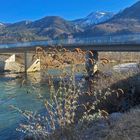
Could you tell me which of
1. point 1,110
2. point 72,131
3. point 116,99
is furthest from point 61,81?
point 1,110

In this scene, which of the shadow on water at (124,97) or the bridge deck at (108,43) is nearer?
the shadow on water at (124,97)

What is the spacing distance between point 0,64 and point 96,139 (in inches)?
3683

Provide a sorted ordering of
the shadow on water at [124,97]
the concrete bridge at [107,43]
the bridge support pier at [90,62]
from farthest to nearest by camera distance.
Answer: the concrete bridge at [107,43] → the shadow on water at [124,97] → the bridge support pier at [90,62]

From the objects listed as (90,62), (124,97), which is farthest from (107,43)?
(90,62)

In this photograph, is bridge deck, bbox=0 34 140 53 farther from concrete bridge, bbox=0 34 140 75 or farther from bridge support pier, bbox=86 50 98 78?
bridge support pier, bbox=86 50 98 78

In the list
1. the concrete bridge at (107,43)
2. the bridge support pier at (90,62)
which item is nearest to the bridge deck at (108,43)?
the concrete bridge at (107,43)

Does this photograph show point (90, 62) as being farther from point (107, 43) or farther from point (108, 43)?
point (107, 43)

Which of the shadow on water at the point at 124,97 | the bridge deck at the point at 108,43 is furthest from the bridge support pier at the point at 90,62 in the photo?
the bridge deck at the point at 108,43

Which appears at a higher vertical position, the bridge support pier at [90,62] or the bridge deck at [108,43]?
the bridge support pier at [90,62]

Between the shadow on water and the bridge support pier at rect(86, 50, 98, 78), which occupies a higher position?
the bridge support pier at rect(86, 50, 98, 78)

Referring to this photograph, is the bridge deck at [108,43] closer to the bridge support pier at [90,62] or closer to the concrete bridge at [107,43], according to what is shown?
the concrete bridge at [107,43]

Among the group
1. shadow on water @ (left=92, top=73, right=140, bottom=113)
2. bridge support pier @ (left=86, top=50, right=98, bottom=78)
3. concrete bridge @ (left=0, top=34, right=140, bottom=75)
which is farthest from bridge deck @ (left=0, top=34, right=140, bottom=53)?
bridge support pier @ (left=86, top=50, right=98, bottom=78)

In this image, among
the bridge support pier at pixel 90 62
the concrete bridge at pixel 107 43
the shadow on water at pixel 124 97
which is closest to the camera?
the bridge support pier at pixel 90 62

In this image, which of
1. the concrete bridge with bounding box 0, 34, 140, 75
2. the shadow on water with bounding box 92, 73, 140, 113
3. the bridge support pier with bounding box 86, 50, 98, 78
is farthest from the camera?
the concrete bridge with bounding box 0, 34, 140, 75
